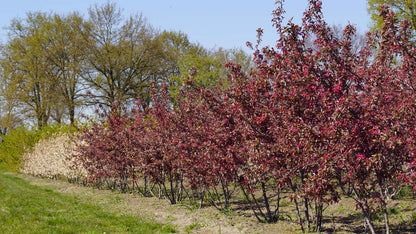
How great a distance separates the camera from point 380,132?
4.61m

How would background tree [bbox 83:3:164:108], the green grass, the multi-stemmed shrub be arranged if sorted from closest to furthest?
1. the multi-stemmed shrub
2. the green grass
3. background tree [bbox 83:3:164:108]

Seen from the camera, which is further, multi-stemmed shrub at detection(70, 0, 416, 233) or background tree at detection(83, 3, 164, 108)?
background tree at detection(83, 3, 164, 108)

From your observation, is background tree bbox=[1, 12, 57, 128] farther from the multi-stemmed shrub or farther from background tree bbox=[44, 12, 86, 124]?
the multi-stemmed shrub

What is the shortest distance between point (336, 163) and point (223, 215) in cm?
343

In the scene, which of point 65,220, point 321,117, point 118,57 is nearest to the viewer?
point 321,117

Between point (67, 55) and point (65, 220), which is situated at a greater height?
point (67, 55)

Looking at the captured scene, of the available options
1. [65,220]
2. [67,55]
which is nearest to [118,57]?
[67,55]

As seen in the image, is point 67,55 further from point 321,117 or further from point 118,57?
point 321,117

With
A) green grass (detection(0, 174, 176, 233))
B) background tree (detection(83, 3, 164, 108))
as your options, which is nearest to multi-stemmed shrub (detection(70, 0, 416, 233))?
green grass (detection(0, 174, 176, 233))

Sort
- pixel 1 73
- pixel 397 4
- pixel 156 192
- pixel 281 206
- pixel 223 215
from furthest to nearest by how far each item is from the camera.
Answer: pixel 1 73, pixel 397 4, pixel 156 192, pixel 281 206, pixel 223 215

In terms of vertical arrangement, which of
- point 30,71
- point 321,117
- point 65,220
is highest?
point 30,71

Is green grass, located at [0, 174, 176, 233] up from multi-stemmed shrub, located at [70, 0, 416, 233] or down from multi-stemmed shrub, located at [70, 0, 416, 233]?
down

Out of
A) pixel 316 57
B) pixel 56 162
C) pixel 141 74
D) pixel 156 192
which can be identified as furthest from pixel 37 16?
pixel 316 57

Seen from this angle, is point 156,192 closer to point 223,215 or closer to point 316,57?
point 223,215
